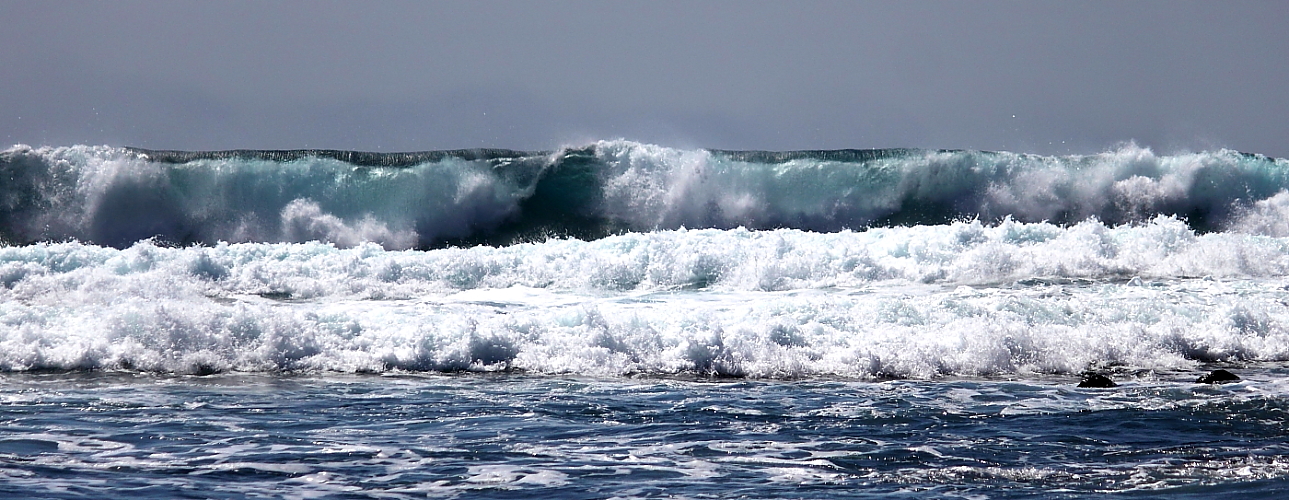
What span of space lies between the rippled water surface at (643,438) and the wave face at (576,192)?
1248cm

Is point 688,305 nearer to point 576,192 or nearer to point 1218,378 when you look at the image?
point 1218,378

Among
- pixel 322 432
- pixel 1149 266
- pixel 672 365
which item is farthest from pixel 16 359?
pixel 1149 266

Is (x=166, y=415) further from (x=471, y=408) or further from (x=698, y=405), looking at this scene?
(x=698, y=405)

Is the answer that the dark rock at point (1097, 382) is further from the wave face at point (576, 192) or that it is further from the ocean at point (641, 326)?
the wave face at point (576, 192)

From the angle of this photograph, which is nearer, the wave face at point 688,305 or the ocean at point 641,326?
the ocean at point 641,326

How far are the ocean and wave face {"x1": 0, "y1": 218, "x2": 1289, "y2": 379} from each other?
4 cm

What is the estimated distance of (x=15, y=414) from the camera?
26.9ft

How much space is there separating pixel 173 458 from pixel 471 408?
7.61 feet

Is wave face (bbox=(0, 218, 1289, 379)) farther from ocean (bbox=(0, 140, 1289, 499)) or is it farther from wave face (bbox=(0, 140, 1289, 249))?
wave face (bbox=(0, 140, 1289, 249))

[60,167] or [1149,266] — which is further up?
[60,167]

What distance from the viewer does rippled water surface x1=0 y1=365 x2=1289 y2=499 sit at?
19.5 feet

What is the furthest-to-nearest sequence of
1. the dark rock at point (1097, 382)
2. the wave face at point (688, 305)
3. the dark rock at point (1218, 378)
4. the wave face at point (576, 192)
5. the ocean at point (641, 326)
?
the wave face at point (576, 192) → the wave face at point (688, 305) → the dark rock at point (1218, 378) → the dark rock at point (1097, 382) → the ocean at point (641, 326)

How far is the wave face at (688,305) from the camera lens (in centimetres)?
1069

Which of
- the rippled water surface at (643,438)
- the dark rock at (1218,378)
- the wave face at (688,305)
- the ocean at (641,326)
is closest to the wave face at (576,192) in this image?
the ocean at (641,326)
